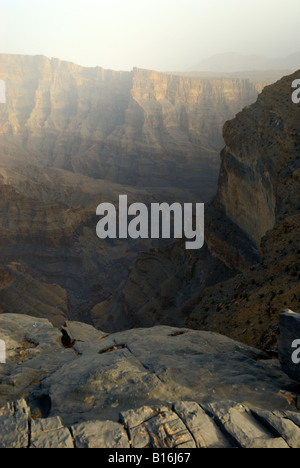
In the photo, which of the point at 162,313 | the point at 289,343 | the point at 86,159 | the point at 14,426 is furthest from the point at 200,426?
the point at 86,159

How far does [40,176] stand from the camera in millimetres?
76312

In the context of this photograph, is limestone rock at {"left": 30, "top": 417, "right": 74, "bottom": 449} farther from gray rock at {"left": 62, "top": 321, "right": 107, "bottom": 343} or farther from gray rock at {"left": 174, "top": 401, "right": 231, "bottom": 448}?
gray rock at {"left": 62, "top": 321, "right": 107, "bottom": 343}

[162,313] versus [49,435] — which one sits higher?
[49,435]

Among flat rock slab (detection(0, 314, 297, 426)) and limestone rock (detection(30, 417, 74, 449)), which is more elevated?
limestone rock (detection(30, 417, 74, 449))

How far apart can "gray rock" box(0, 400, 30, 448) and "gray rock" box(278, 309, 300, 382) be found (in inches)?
161

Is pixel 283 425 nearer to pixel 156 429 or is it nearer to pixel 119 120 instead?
pixel 156 429

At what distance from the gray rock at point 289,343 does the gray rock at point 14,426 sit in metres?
4.10

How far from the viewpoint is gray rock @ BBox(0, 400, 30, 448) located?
13.4 feet

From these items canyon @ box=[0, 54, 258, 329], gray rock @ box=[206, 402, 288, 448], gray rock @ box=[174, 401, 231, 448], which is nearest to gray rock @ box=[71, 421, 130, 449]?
gray rock @ box=[174, 401, 231, 448]

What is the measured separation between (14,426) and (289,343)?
14.0ft

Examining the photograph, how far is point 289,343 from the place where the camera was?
596 centimetres

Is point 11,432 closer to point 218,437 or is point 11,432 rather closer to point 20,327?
point 218,437

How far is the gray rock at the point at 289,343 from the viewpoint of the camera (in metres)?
5.91

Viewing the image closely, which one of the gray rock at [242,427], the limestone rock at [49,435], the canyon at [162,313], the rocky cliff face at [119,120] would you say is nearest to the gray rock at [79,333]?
the canyon at [162,313]
